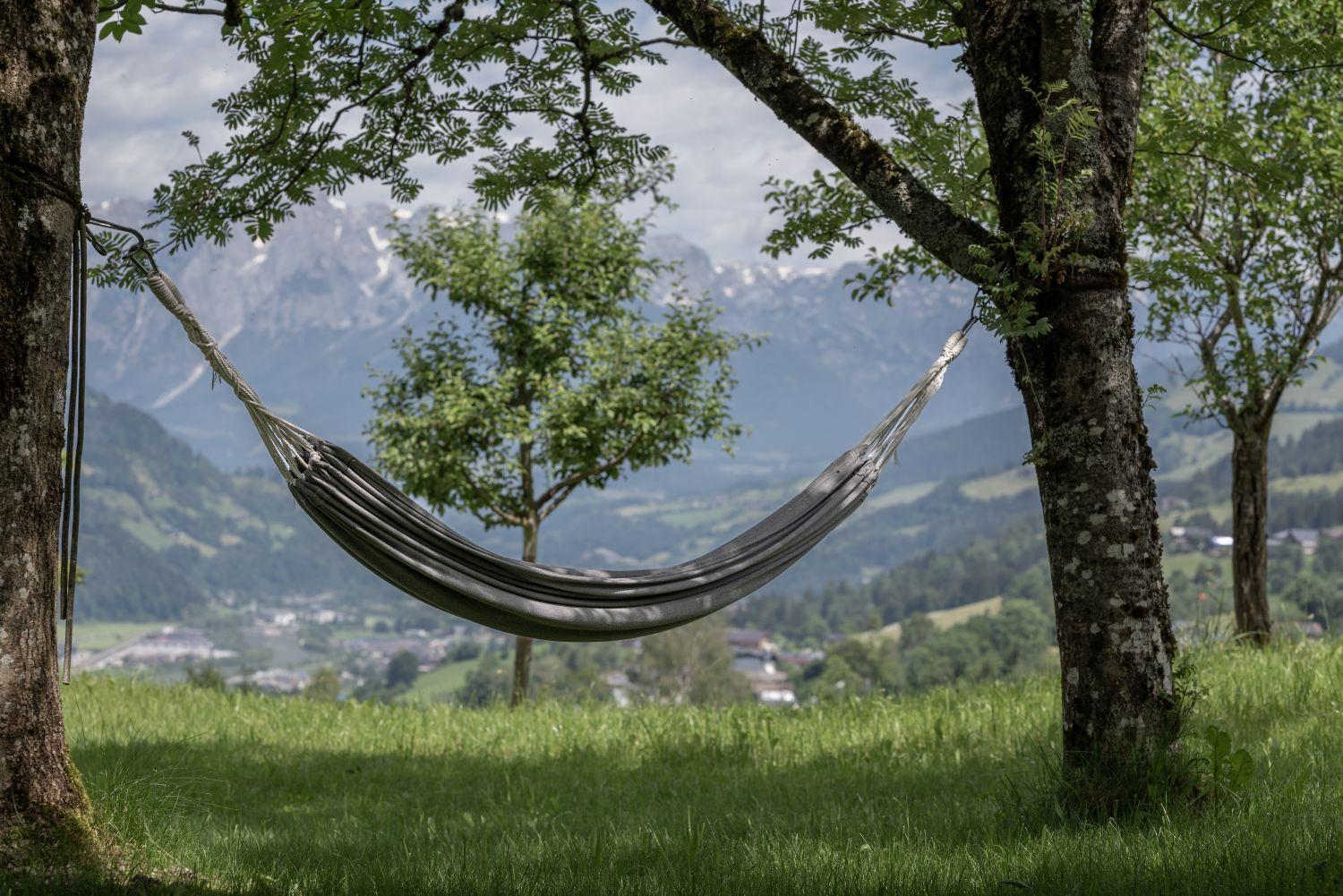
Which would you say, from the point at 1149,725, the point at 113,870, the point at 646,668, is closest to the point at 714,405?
the point at 1149,725

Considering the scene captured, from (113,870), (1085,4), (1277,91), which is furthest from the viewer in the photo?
(1277,91)

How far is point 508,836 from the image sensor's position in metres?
3.26

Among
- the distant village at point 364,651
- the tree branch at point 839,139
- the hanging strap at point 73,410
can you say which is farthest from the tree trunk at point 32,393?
the distant village at point 364,651

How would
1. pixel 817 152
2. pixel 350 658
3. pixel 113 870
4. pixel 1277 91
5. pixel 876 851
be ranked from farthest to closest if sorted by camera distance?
pixel 350 658 → pixel 1277 91 → pixel 817 152 → pixel 876 851 → pixel 113 870

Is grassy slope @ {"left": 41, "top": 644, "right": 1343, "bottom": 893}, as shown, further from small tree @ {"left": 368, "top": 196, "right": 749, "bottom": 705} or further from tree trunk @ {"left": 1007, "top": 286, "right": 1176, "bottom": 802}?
small tree @ {"left": 368, "top": 196, "right": 749, "bottom": 705}

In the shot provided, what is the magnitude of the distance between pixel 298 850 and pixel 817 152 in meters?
2.55

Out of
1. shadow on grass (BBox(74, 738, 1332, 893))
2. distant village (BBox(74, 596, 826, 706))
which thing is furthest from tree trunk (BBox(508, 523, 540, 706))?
distant village (BBox(74, 596, 826, 706))

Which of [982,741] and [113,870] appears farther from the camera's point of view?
[982,741]

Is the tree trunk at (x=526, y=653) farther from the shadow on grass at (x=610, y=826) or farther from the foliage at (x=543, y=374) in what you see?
the shadow on grass at (x=610, y=826)

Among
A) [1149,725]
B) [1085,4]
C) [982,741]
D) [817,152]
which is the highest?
[1085,4]

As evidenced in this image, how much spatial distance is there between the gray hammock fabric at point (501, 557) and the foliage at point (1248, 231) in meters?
4.03

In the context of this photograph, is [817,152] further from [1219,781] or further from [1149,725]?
[1219,781]

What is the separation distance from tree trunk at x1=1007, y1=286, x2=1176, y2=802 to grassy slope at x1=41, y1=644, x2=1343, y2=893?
9.6 inches

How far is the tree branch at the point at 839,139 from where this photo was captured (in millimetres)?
3141
